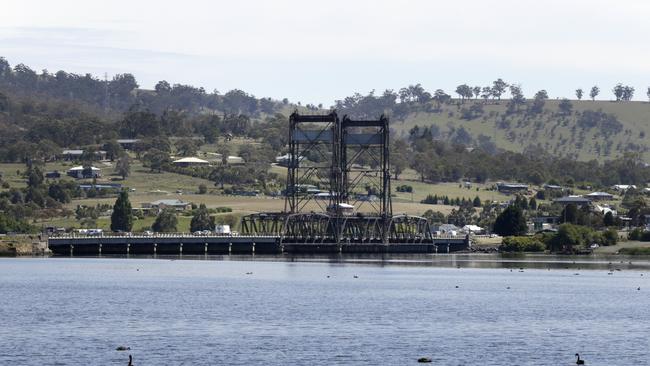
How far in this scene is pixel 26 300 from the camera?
96938 millimetres

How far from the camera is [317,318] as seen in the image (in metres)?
87.2

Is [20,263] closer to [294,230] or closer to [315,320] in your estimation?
[294,230]

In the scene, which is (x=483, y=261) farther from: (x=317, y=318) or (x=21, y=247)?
(x=317, y=318)

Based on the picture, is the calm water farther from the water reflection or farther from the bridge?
the bridge

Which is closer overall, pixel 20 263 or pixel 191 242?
pixel 20 263

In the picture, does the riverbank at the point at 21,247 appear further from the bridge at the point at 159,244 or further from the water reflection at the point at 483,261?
the water reflection at the point at 483,261

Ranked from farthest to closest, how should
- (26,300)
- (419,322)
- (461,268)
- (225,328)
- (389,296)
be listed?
(461,268)
(389,296)
(26,300)
(419,322)
(225,328)

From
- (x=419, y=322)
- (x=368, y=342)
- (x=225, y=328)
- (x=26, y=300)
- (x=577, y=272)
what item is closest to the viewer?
(x=368, y=342)

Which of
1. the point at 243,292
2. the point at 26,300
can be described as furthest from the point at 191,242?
the point at 26,300

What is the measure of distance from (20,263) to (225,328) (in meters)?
82.7

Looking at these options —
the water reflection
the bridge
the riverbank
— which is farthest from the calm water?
the bridge

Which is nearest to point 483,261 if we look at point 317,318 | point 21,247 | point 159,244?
point 159,244

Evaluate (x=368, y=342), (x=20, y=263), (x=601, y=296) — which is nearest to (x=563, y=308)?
(x=601, y=296)

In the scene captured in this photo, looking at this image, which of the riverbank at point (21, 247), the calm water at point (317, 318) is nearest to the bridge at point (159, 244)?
the riverbank at point (21, 247)
